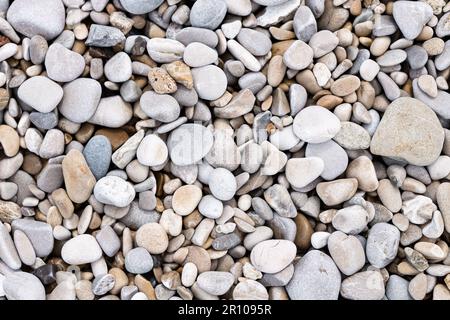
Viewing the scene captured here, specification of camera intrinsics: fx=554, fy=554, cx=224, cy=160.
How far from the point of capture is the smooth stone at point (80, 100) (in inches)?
43.0

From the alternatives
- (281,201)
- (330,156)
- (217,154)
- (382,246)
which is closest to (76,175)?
(217,154)

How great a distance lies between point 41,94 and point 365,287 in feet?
2.40

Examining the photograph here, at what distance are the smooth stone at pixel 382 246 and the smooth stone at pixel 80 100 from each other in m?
0.61

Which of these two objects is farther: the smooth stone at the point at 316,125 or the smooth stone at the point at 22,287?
the smooth stone at the point at 316,125

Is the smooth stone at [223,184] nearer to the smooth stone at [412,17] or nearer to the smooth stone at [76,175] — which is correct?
the smooth stone at [76,175]

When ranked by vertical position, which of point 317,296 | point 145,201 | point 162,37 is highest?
point 162,37

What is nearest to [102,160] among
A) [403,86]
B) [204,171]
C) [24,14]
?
[204,171]

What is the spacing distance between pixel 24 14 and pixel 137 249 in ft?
1.70

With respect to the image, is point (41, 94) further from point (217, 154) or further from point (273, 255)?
point (273, 255)

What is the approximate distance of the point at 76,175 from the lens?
1.06 meters

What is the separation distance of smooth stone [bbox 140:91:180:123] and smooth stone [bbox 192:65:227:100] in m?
0.06

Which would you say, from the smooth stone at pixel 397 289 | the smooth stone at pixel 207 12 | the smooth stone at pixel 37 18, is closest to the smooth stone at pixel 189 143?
the smooth stone at pixel 207 12

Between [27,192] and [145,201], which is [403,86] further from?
[27,192]

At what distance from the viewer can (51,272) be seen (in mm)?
1037
